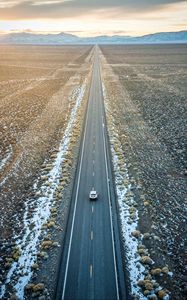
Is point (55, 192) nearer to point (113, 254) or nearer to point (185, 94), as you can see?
point (113, 254)

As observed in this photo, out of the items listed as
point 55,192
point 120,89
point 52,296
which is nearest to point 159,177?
point 55,192

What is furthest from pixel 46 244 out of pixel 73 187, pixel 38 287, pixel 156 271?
pixel 73 187

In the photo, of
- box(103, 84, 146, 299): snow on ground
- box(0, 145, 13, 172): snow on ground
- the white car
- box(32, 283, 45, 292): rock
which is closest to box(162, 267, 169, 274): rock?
box(103, 84, 146, 299): snow on ground

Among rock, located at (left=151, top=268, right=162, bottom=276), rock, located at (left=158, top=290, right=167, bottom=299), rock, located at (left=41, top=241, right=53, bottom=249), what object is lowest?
rock, located at (left=158, top=290, right=167, bottom=299)

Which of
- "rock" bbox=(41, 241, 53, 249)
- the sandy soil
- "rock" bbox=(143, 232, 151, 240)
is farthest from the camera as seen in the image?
the sandy soil

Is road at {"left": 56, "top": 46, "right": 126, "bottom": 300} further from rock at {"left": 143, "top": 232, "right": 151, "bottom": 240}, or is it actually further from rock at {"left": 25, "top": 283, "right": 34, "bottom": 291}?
rock at {"left": 143, "top": 232, "right": 151, "bottom": 240}

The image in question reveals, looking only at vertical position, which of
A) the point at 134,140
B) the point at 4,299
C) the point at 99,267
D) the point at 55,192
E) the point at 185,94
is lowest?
the point at 4,299

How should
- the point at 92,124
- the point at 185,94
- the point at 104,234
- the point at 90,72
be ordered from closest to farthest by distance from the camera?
1. the point at 104,234
2. the point at 92,124
3. the point at 185,94
4. the point at 90,72
